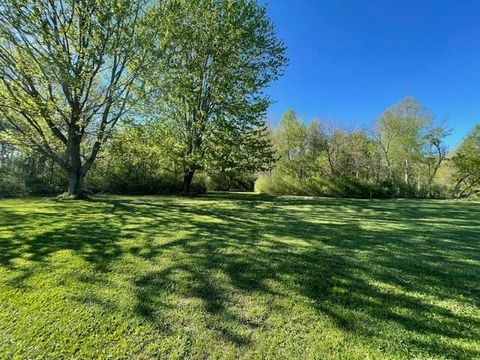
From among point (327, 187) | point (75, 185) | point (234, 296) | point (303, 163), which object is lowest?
point (234, 296)

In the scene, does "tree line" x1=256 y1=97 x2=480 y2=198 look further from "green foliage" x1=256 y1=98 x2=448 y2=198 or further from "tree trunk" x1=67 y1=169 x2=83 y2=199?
"tree trunk" x1=67 y1=169 x2=83 y2=199

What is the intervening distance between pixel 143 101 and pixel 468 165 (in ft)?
90.0

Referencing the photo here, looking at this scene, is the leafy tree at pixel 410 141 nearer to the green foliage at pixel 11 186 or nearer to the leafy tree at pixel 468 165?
the leafy tree at pixel 468 165

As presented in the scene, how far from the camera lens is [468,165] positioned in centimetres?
2403

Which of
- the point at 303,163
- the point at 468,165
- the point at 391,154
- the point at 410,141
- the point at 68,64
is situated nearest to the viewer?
the point at 68,64

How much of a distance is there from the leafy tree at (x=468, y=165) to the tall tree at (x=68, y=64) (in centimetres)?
2736

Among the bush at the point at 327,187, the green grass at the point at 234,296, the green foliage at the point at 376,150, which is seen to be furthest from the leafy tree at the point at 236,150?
the green grass at the point at 234,296

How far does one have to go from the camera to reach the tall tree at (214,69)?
14320mm

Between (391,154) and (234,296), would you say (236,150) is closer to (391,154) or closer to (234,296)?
(234,296)

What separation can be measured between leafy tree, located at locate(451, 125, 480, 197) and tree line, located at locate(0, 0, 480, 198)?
109 mm

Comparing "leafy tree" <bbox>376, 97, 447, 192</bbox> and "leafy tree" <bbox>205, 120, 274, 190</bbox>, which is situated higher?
"leafy tree" <bbox>376, 97, 447, 192</bbox>

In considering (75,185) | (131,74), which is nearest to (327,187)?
(131,74)

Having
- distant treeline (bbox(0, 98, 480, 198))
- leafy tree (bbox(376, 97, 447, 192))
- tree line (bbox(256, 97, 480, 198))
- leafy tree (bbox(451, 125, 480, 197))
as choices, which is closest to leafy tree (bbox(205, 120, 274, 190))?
distant treeline (bbox(0, 98, 480, 198))

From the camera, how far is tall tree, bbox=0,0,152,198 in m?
9.41
